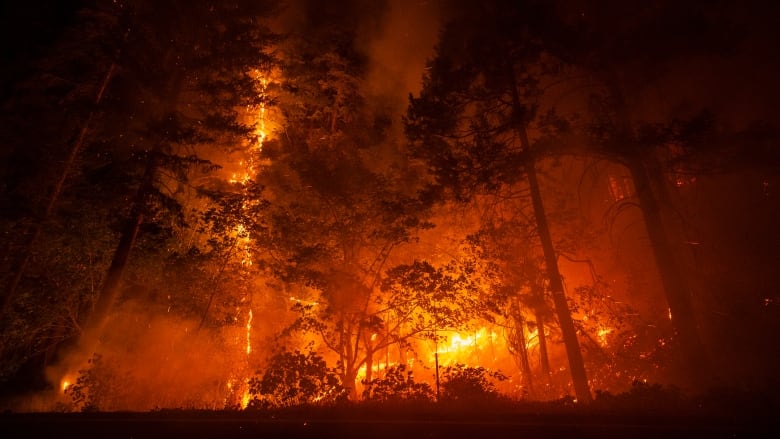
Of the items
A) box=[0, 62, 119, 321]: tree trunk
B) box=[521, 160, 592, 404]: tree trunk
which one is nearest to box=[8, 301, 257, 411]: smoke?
box=[0, 62, 119, 321]: tree trunk

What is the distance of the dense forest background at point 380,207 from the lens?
11.8m

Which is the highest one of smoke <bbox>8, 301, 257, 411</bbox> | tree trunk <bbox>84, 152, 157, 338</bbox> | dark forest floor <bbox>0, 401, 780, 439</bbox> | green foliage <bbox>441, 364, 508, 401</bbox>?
tree trunk <bbox>84, 152, 157, 338</bbox>

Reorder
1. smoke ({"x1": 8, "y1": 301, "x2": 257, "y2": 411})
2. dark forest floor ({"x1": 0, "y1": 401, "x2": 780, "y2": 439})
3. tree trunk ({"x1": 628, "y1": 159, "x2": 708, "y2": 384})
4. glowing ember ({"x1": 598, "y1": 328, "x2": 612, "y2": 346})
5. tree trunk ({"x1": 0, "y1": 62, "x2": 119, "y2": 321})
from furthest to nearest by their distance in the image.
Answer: glowing ember ({"x1": 598, "y1": 328, "x2": 612, "y2": 346}) → smoke ({"x1": 8, "y1": 301, "x2": 257, "y2": 411}) → tree trunk ({"x1": 0, "y1": 62, "x2": 119, "y2": 321}) → tree trunk ({"x1": 628, "y1": 159, "x2": 708, "y2": 384}) → dark forest floor ({"x1": 0, "y1": 401, "x2": 780, "y2": 439})

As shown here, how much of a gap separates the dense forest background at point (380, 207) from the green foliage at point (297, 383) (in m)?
0.08

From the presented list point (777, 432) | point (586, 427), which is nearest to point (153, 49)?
point (586, 427)

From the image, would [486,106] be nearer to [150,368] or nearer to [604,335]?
[604,335]

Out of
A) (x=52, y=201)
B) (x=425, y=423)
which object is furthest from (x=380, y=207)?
(x=52, y=201)

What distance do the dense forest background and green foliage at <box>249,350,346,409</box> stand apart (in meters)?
0.08

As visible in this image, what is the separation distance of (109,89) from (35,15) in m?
4.83

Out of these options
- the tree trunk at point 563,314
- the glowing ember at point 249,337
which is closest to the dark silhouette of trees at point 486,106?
the tree trunk at point 563,314

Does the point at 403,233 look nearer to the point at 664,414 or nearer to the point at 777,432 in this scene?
the point at 664,414

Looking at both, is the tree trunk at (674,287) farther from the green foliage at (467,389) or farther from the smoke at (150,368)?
the smoke at (150,368)

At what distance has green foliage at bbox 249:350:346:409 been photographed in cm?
1099

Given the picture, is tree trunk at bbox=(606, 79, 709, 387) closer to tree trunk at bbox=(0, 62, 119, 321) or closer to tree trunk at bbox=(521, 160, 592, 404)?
tree trunk at bbox=(521, 160, 592, 404)
